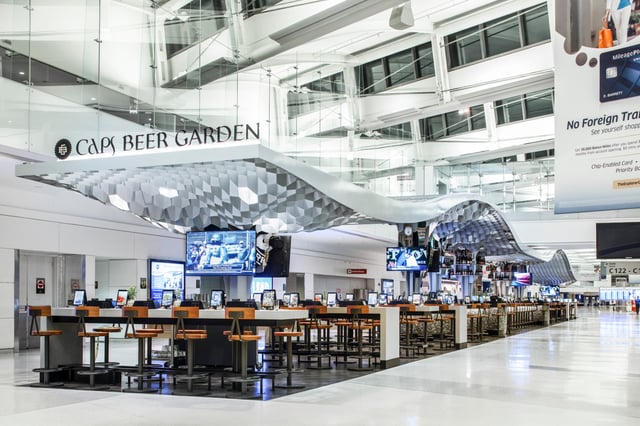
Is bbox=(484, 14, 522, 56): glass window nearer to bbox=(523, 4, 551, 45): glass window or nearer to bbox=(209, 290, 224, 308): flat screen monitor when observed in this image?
bbox=(523, 4, 551, 45): glass window

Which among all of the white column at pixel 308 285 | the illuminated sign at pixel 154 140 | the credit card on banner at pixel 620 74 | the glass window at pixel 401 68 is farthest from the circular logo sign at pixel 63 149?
the white column at pixel 308 285

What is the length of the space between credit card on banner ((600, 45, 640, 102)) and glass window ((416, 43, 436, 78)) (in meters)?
18.3

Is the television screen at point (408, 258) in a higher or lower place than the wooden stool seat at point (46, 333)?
higher

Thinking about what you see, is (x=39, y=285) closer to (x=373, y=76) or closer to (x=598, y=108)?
(x=373, y=76)

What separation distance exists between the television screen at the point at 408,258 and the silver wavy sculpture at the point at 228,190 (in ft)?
6.18

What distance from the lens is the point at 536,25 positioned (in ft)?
65.6

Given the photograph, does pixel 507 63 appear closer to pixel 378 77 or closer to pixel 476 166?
pixel 378 77

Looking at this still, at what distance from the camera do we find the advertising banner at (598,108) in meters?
4.21

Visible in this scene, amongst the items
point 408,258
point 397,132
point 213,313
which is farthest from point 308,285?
point 213,313

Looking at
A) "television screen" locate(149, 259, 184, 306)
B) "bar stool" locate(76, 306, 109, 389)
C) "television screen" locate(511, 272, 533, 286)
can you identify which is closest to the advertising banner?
"bar stool" locate(76, 306, 109, 389)

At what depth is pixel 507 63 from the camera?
20109 mm

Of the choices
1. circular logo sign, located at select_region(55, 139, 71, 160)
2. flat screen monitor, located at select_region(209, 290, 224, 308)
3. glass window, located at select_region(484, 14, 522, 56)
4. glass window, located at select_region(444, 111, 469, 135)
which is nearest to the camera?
circular logo sign, located at select_region(55, 139, 71, 160)

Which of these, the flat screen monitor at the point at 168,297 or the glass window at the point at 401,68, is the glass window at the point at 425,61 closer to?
the glass window at the point at 401,68

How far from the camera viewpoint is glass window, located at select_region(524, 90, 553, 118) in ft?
81.5
